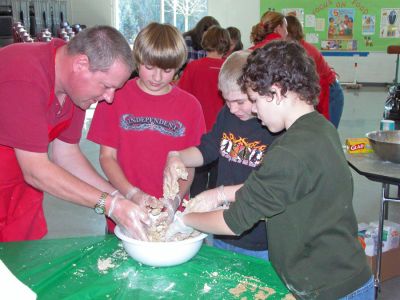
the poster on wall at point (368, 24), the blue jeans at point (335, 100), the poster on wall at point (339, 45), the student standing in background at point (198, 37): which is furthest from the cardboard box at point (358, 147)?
the poster on wall at point (368, 24)

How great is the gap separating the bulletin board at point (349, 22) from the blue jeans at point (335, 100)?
6977 millimetres

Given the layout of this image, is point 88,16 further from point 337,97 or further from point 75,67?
point 75,67

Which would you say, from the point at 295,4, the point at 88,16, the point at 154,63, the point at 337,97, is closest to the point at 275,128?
the point at 154,63

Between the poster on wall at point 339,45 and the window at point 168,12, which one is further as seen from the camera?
the window at point 168,12

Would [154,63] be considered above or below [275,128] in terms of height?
above

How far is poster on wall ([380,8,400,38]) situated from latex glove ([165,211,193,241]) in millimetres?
10298

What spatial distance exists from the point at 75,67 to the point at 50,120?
0.25 meters

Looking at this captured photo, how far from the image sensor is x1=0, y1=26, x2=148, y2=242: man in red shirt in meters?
1.55

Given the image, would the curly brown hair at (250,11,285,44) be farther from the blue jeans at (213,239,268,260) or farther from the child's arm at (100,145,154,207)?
the blue jeans at (213,239,268,260)

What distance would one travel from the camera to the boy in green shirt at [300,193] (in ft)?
4.02

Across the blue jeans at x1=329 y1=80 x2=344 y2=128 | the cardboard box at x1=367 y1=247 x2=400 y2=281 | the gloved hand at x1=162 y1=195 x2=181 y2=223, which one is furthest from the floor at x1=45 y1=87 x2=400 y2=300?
the gloved hand at x1=162 y1=195 x2=181 y2=223

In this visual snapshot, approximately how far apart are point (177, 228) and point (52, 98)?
646 millimetres

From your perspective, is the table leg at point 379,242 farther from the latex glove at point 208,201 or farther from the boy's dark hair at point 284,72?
the boy's dark hair at point 284,72

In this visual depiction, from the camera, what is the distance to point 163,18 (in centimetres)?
1196
